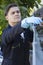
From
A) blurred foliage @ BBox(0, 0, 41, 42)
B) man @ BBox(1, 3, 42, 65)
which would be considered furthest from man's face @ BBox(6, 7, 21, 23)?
blurred foliage @ BBox(0, 0, 41, 42)

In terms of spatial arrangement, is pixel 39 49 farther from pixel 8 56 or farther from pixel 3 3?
pixel 3 3

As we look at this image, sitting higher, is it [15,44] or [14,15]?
[14,15]

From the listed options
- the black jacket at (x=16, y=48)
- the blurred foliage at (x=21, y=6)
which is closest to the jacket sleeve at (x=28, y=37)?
the black jacket at (x=16, y=48)

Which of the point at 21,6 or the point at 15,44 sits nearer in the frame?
the point at 15,44

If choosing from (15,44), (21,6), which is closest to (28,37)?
(15,44)

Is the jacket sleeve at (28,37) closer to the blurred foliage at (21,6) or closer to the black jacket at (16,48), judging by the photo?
the black jacket at (16,48)

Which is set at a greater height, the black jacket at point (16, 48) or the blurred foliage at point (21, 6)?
the blurred foliage at point (21, 6)

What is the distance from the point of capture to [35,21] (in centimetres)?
238

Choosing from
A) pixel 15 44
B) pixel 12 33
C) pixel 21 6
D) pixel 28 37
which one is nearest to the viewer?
pixel 12 33

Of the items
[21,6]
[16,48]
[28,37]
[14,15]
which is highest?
[21,6]

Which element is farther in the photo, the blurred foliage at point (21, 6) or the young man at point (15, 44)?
the blurred foliage at point (21, 6)

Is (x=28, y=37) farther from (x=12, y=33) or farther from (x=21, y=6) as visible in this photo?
(x=21, y=6)

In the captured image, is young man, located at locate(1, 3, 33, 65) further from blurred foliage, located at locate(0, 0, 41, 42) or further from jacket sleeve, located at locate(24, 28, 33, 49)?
blurred foliage, located at locate(0, 0, 41, 42)

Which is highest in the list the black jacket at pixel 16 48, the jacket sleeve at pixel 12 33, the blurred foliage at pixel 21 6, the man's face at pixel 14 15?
the blurred foliage at pixel 21 6
